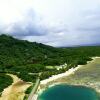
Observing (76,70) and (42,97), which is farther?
(76,70)

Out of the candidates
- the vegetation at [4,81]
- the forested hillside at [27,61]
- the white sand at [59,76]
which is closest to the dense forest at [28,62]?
the forested hillside at [27,61]

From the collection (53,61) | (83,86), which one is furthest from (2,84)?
(53,61)

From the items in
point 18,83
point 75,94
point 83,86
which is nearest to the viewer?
point 75,94

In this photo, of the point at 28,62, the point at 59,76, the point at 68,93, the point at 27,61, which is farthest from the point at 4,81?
the point at 27,61

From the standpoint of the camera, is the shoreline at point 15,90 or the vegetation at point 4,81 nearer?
the shoreline at point 15,90

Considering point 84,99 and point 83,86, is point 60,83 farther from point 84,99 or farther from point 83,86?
point 84,99

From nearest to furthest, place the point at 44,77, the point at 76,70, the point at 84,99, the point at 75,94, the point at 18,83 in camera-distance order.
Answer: the point at 84,99 → the point at 75,94 → the point at 18,83 → the point at 44,77 → the point at 76,70

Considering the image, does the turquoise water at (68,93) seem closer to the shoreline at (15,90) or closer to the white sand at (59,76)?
the shoreline at (15,90)
